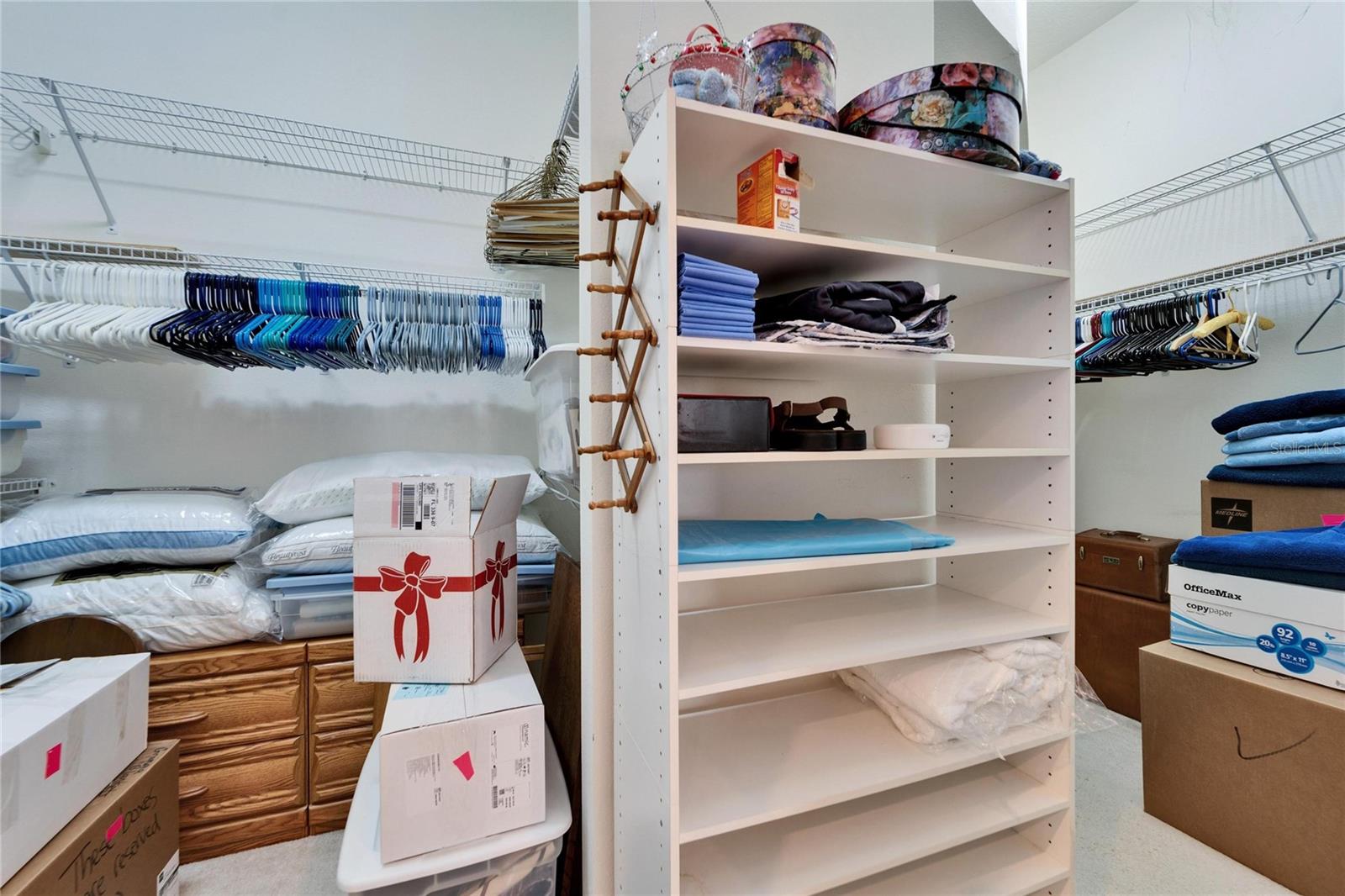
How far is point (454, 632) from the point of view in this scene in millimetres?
1184

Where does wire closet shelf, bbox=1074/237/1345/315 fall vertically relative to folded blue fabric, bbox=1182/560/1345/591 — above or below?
above

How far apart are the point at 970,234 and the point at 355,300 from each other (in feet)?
5.86

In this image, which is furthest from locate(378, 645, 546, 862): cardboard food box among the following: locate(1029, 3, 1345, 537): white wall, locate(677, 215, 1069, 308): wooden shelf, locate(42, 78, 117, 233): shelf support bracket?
locate(1029, 3, 1345, 537): white wall

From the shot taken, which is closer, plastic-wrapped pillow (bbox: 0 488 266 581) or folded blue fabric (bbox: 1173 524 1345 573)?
folded blue fabric (bbox: 1173 524 1345 573)

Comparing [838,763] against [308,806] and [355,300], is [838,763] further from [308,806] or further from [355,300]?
[355,300]

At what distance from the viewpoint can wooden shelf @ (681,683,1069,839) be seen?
36.7 inches

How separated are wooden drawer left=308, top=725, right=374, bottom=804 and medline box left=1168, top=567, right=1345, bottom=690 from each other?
2.32m

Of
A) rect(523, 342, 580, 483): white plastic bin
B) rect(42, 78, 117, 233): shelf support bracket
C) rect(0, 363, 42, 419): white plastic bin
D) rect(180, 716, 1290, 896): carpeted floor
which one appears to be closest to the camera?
rect(180, 716, 1290, 896): carpeted floor

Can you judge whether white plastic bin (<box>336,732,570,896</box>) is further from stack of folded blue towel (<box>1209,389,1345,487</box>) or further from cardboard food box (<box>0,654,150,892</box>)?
stack of folded blue towel (<box>1209,389,1345,487</box>)

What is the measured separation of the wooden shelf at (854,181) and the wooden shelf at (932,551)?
687 millimetres

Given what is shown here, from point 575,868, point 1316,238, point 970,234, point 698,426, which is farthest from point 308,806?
point 1316,238

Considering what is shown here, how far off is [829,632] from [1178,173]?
256 centimetres

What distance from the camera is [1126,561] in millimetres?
2098

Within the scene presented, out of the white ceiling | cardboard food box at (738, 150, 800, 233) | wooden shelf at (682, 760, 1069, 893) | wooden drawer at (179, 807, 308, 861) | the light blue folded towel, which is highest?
the white ceiling
